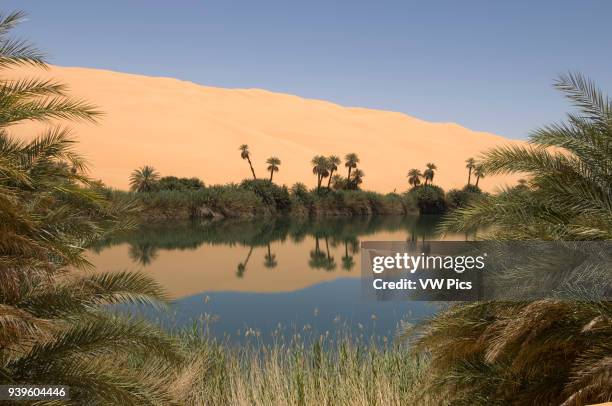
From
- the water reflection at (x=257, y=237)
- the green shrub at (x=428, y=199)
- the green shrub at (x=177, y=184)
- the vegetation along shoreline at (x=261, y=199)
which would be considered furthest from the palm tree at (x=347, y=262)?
the green shrub at (x=428, y=199)

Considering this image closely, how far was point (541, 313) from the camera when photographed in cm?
391

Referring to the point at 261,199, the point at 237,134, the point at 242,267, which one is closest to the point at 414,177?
the point at 261,199

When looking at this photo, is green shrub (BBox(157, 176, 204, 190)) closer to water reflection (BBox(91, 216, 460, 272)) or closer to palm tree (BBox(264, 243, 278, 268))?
water reflection (BBox(91, 216, 460, 272))

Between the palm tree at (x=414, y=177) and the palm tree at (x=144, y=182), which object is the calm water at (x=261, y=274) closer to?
the palm tree at (x=144, y=182)

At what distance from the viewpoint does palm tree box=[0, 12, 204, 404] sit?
12.5 ft

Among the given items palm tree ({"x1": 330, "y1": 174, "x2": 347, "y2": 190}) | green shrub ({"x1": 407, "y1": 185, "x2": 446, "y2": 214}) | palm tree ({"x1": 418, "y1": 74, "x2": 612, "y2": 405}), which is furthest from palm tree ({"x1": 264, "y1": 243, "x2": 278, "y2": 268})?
palm tree ({"x1": 330, "y1": 174, "x2": 347, "y2": 190})

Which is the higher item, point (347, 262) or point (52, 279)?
point (52, 279)

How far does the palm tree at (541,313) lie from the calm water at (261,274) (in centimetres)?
89

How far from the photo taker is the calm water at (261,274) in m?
11.7

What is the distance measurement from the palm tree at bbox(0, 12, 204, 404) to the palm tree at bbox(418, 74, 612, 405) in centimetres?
222

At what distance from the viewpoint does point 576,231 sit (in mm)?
3908

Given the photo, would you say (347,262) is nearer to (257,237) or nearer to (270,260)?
(270,260)

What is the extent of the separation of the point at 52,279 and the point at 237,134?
258 ft

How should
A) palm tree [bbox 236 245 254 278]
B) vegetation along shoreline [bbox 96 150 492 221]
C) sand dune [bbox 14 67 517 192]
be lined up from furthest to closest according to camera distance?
sand dune [bbox 14 67 517 192], vegetation along shoreline [bbox 96 150 492 221], palm tree [bbox 236 245 254 278]
